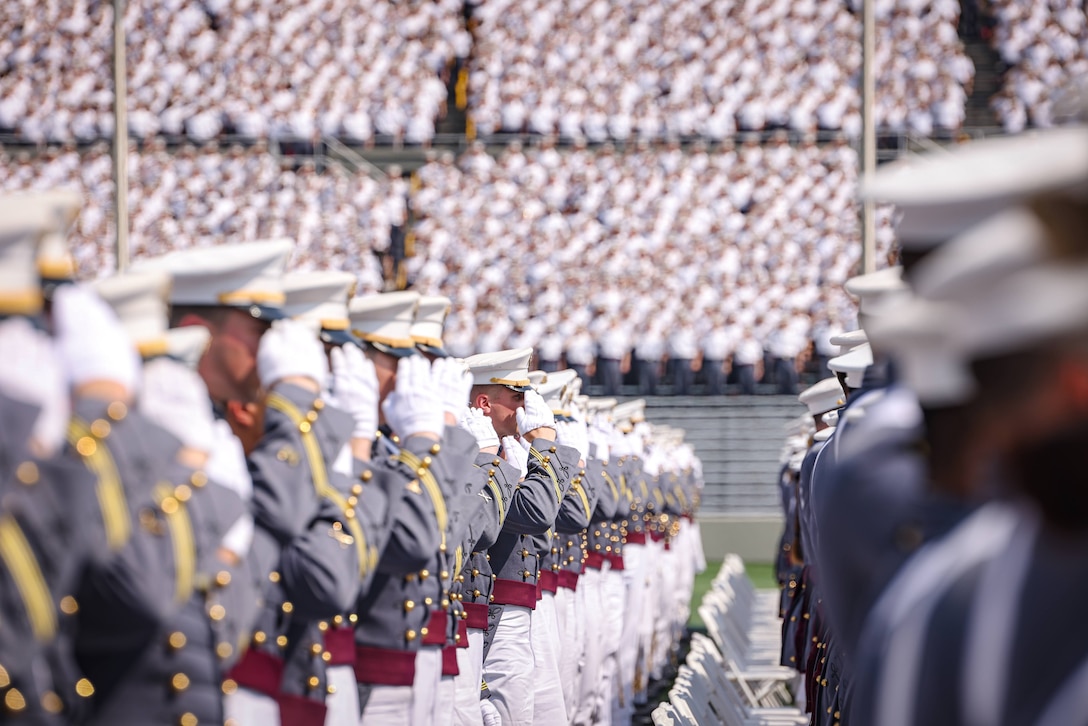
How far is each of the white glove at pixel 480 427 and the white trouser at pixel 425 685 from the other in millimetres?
1164

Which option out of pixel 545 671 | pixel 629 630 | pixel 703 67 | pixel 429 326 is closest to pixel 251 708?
pixel 429 326

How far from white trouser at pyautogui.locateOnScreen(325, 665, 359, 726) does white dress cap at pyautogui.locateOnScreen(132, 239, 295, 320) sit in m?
0.87

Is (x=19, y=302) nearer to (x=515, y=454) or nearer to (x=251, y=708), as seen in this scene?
(x=251, y=708)

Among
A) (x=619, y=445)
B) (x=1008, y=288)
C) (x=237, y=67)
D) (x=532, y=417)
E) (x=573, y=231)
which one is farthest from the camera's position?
(x=237, y=67)

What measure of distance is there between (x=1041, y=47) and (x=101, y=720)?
79.5 ft

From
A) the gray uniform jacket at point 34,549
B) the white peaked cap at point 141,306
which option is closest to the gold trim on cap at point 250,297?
the white peaked cap at point 141,306

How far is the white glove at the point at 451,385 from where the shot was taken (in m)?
4.28

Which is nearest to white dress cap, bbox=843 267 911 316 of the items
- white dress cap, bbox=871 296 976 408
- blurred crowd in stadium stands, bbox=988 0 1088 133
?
white dress cap, bbox=871 296 976 408

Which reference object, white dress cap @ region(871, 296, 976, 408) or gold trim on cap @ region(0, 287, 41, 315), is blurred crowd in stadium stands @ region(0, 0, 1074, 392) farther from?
white dress cap @ region(871, 296, 976, 408)

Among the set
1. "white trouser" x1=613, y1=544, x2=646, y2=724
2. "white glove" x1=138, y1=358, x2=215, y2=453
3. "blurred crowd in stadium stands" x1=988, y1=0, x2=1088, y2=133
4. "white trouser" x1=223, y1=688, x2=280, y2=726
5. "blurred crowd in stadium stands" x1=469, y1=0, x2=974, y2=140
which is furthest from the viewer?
"blurred crowd in stadium stands" x1=469, y1=0, x2=974, y2=140

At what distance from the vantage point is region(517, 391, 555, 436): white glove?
651 centimetres

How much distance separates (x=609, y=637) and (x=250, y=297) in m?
5.77

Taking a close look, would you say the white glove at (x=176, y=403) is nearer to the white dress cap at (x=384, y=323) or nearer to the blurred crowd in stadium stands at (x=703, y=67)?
the white dress cap at (x=384, y=323)

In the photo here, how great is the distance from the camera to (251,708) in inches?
131
